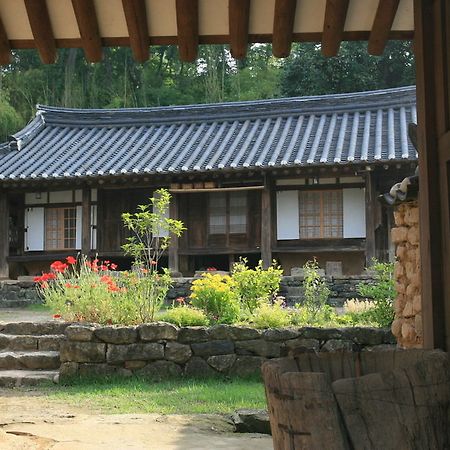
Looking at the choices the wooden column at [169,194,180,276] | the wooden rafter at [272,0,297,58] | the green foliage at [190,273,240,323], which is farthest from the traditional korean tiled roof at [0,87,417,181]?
the wooden rafter at [272,0,297,58]

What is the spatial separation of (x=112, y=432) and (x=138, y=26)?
3.24 meters

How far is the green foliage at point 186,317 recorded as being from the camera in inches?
343

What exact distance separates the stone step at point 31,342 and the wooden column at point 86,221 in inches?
320

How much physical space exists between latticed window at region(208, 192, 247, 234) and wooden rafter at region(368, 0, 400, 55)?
1334 cm

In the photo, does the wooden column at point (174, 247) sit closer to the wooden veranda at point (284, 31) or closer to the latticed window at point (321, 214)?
the latticed window at point (321, 214)

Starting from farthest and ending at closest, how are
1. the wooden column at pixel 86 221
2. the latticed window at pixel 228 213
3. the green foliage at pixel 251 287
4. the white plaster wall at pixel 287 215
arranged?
1. the wooden column at pixel 86 221
2. the latticed window at pixel 228 213
3. the white plaster wall at pixel 287 215
4. the green foliage at pixel 251 287

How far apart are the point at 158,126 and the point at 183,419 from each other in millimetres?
15145

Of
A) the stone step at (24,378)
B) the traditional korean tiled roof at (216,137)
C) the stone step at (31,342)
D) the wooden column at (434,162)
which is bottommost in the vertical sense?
the stone step at (24,378)

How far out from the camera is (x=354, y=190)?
53.4ft

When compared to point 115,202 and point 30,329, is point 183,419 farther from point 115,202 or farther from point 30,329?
point 115,202

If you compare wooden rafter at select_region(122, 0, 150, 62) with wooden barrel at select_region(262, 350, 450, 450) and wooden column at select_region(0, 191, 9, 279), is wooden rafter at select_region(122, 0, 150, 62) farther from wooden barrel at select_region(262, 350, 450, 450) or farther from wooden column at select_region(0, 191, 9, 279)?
wooden column at select_region(0, 191, 9, 279)

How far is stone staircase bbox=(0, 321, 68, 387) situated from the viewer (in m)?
8.16

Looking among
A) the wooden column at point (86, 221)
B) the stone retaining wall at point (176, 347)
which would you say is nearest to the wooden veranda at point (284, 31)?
the stone retaining wall at point (176, 347)

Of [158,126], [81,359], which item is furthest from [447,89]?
[158,126]
